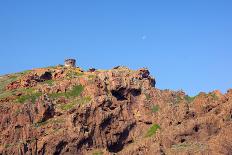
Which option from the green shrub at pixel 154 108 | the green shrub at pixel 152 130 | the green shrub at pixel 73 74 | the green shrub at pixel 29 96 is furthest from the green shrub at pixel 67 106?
the green shrub at pixel 154 108

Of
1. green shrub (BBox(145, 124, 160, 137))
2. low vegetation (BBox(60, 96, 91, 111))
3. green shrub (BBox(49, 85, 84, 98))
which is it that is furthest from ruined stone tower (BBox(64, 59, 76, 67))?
green shrub (BBox(145, 124, 160, 137))

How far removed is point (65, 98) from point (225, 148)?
4117 centimetres

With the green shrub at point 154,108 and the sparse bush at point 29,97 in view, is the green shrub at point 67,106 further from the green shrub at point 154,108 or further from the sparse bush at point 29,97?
the green shrub at point 154,108

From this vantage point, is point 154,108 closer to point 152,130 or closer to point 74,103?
point 152,130

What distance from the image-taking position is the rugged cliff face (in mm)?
122375

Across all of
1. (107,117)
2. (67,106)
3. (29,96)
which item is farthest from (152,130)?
(29,96)

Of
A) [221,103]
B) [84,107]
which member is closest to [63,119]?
[84,107]

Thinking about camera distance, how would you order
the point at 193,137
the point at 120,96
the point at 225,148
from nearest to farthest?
the point at 225,148 → the point at 193,137 → the point at 120,96

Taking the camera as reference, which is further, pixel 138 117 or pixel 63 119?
pixel 138 117

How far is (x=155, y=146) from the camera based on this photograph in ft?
396

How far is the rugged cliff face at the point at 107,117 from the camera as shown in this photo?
122 m

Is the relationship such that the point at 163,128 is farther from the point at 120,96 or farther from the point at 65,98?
the point at 65,98

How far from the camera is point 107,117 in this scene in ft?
430

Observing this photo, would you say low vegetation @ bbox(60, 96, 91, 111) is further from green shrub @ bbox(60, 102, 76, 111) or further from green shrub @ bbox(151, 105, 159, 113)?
green shrub @ bbox(151, 105, 159, 113)
